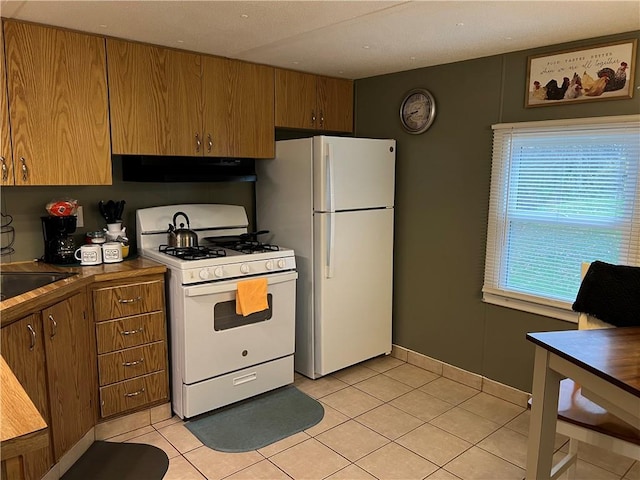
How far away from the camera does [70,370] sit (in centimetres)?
232

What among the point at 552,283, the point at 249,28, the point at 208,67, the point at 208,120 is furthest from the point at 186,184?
the point at 552,283

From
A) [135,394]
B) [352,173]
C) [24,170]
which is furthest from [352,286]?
[24,170]

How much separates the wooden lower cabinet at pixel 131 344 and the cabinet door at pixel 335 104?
1.80 metres

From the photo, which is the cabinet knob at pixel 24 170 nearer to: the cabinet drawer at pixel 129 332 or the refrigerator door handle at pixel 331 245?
the cabinet drawer at pixel 129 332

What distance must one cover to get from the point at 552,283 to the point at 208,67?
8.18 feet

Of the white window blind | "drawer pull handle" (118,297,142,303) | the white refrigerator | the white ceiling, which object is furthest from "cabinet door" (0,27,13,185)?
the white window blind

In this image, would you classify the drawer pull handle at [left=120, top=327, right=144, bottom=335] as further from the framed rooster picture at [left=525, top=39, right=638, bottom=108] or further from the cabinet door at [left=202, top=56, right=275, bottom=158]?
the framed rooster picture at [left=525, top=39, right=638, bottom=108]

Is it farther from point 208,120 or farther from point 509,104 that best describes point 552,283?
point 208,120

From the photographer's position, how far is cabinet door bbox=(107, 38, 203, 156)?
269 cm

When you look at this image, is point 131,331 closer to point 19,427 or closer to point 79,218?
point 79,218

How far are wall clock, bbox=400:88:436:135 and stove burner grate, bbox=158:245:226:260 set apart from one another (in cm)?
166

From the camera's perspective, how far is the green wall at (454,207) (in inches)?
118

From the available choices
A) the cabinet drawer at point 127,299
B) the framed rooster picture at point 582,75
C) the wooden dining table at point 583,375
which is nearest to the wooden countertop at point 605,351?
the wooden dining table at point 583,375

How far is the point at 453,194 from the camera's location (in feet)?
10.9
